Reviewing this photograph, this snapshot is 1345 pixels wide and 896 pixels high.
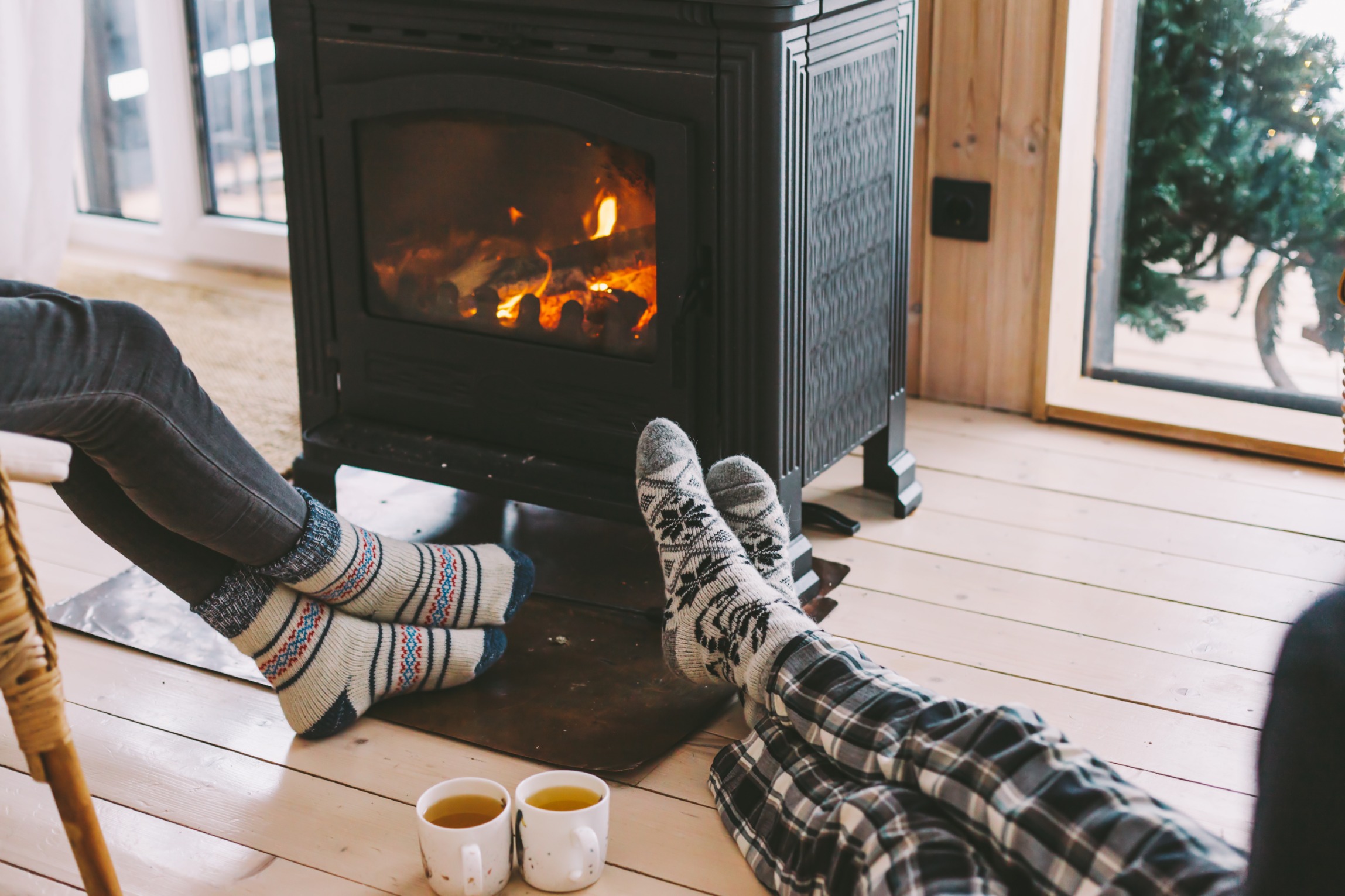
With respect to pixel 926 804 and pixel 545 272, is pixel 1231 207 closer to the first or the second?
pixel 545 272

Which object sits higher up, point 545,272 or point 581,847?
point 545,272

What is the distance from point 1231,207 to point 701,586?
1213mm

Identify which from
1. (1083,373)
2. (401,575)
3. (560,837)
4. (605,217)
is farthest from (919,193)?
(560,837)

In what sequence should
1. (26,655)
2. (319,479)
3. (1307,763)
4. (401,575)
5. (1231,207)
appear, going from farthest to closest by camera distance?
(1231,207) < (319,479) < (401,575) < (26,655) < (1307,763)

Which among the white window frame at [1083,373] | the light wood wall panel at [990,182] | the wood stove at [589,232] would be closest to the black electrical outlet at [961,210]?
the light wood wall panel at [990,182]

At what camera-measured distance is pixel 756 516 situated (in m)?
1.56

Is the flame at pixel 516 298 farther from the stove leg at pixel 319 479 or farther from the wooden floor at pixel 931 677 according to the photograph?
the wooden floor at pixel 931 677

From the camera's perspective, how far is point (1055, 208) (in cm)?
212

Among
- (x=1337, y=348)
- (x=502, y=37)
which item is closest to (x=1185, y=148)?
(x=1337, y=348)

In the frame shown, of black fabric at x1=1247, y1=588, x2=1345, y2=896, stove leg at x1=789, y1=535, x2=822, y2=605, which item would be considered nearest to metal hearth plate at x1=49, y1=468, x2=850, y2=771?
stove leg at x1=789, y1=535, x2=822, y2=605

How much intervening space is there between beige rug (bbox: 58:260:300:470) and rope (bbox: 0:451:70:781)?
3.67 ft

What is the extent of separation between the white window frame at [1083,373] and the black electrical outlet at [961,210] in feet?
0.39

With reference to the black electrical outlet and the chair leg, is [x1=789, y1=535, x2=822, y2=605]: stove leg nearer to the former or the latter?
the black electrical outlet

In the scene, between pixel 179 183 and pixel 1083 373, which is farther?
pixel 179 183
